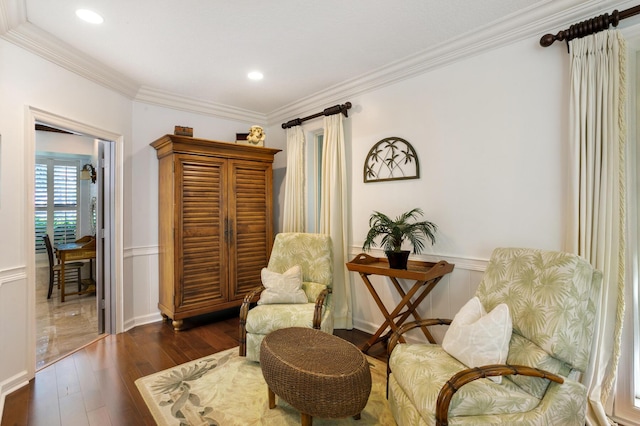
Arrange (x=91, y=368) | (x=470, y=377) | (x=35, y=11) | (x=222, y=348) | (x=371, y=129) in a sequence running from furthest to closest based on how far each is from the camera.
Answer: (x=371, y=129) < (x=222, y=348) < (x=91, y=368) < (x=35, y=11) < (x=470, y=377)

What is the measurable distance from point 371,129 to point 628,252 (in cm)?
225

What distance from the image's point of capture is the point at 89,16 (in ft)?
7.34

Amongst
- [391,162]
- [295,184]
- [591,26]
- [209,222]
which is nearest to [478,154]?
[391,162]

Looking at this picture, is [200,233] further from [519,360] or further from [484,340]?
[519,360]

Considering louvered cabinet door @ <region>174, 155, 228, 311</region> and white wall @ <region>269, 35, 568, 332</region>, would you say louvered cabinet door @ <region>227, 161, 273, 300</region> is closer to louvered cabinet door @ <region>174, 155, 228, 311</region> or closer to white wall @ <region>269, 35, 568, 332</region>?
louvered cabinet door @ <region>174, 155, 228, 311</region>

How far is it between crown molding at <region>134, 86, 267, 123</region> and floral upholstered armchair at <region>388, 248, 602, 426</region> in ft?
11.6

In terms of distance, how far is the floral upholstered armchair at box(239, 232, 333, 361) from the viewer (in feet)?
8.44

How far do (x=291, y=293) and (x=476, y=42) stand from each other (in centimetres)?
260

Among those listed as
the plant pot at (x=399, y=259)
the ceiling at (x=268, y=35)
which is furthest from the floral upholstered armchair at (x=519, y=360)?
the ceiling at (x=268, y=35)

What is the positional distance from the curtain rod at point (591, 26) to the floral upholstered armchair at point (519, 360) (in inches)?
56.4

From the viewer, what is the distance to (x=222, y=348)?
3.00m

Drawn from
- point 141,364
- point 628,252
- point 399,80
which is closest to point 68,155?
point 141,364

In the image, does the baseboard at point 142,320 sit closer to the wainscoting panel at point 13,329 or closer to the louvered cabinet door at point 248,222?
the louvered cabinet door at point 248,222

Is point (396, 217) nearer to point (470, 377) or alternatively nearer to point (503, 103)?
point (503, 103)
